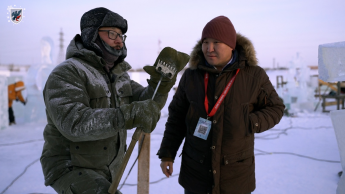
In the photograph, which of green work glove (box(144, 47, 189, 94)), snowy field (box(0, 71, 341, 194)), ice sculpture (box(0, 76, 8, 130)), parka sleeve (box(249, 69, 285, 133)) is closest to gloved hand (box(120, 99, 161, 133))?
green work glove (box(144, 47, 189, 94))

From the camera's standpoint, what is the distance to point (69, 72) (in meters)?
1.47

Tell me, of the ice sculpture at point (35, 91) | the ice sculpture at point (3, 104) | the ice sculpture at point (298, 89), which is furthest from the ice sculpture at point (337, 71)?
Result: the ice sculpture at point (298, 89)

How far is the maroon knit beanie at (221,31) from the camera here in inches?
69.6

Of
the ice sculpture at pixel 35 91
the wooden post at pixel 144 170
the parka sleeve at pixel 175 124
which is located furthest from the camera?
the ice sculpture at pixel 35 91

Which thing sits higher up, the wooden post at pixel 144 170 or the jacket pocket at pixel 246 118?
the jacket pocket at pixel 246 118

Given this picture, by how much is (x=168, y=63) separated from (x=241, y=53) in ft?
1.78

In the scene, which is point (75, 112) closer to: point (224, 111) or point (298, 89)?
point (224, 111)

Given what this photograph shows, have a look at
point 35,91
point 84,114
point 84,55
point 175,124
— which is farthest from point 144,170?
point 35,91

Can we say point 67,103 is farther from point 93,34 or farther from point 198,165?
point 198,165

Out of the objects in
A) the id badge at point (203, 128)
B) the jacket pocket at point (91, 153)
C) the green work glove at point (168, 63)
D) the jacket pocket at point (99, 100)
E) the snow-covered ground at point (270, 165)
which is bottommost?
the snow-covered ground at point (270, 165)

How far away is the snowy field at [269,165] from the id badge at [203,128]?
1.60 m

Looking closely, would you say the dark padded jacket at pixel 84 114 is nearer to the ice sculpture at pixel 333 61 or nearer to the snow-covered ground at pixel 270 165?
the ice sculpture at pixel 333 61

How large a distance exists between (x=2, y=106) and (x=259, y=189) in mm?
7413

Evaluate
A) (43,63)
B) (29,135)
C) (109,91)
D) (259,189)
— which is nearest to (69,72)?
(109,91)
